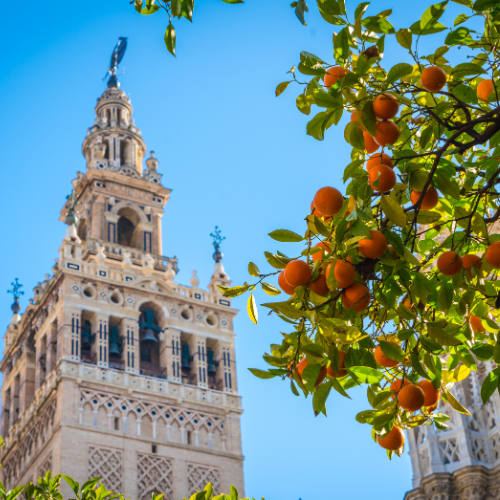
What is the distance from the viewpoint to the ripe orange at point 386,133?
4582mm

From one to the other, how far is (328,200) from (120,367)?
108ft

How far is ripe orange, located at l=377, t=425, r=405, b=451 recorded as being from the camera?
16.1 ft

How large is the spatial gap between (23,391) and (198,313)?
8.03 m

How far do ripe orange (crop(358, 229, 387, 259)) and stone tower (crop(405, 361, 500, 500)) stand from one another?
9.91 meters

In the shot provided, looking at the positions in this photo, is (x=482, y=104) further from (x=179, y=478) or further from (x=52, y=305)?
(x=52, y=305)

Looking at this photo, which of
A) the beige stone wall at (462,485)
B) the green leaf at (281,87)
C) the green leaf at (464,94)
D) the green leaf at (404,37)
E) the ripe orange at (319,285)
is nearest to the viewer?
the ripe orange at (319,285)

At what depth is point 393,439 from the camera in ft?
16.2

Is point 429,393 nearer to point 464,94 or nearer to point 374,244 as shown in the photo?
point 374,244

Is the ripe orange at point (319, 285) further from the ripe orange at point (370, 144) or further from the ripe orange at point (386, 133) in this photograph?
the ripe orange at point (370, 144)

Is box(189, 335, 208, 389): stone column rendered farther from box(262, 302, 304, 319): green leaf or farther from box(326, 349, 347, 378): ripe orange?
box(262, 302, 304, 319): green leaf

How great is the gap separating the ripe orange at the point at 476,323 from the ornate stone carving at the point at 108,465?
29.1 metres

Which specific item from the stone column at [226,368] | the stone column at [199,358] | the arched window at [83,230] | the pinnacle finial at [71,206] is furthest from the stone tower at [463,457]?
the arched window at [83,230]

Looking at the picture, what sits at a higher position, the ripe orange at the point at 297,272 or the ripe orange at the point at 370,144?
the ripe orange at the point at 370,144

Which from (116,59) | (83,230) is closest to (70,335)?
(83,230)
